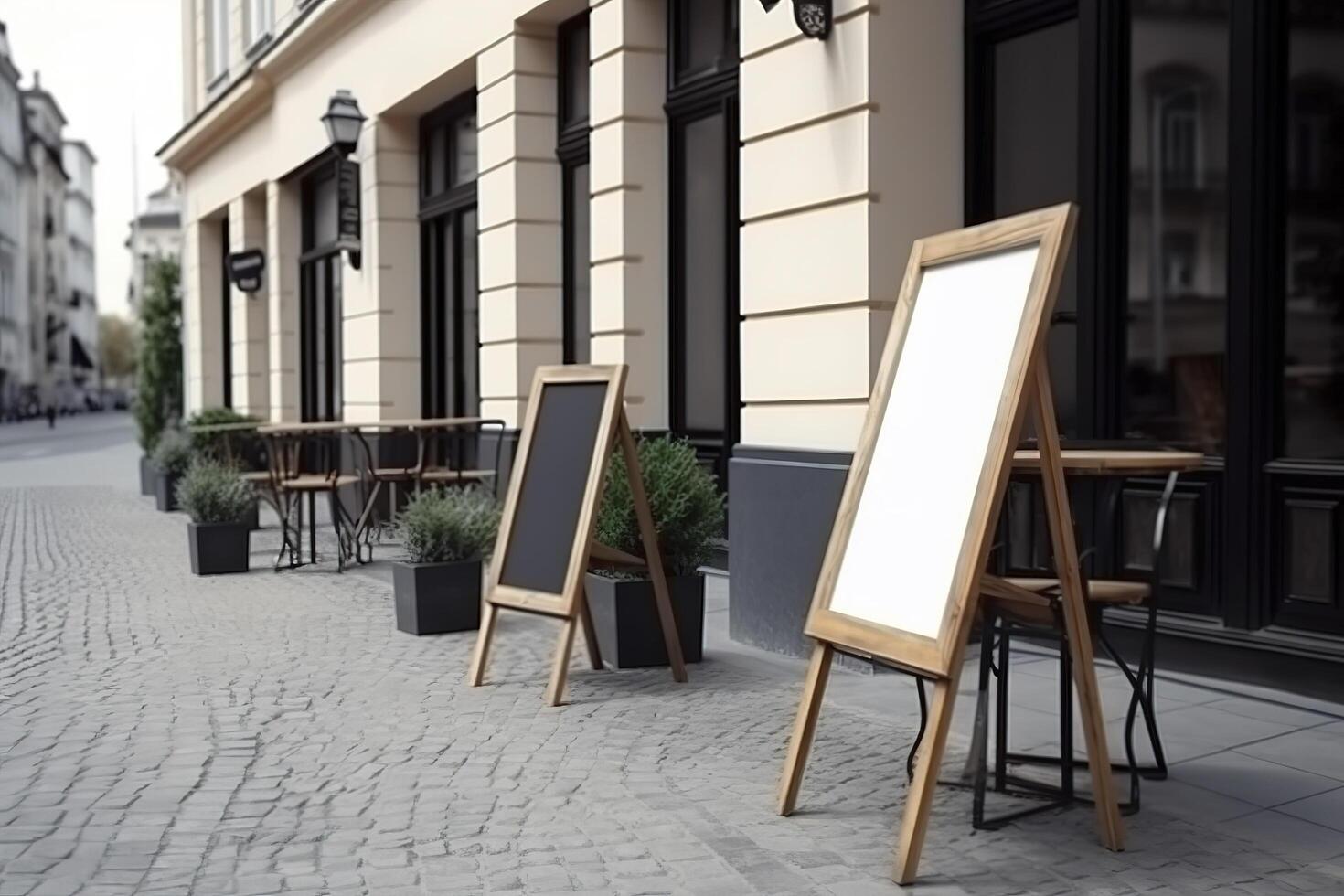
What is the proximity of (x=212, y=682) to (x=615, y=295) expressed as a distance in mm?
4317

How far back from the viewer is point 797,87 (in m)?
7.19

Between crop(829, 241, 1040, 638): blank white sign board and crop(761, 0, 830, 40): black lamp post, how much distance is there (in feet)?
9.13

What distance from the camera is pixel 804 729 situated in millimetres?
4402

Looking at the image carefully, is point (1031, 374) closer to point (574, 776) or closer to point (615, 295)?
point (574, 776)

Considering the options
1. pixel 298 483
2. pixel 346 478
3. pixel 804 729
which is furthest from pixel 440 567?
pixel 804 729

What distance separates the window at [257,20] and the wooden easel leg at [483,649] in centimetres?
1430

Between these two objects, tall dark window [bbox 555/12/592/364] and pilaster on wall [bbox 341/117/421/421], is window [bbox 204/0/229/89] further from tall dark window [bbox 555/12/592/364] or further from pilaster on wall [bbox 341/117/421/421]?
tall dark window [bbox 555/12/592/364]

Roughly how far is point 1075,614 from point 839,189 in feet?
11.0

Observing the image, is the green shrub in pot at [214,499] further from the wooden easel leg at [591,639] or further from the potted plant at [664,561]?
the wooden easel leg at [591,639]

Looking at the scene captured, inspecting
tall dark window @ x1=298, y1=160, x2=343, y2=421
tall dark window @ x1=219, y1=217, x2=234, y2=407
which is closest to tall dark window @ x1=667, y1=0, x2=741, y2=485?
tall dark window @ x1=298, y1=160, x2=343, y2=421

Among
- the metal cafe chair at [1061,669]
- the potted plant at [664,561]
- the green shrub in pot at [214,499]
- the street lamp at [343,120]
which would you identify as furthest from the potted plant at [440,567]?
the street lamp at [343,120]

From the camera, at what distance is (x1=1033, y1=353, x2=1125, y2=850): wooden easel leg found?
4.03 metres

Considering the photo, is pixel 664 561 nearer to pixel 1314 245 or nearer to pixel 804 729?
pixel 804 729

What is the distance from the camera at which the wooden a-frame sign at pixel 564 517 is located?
613 cm
